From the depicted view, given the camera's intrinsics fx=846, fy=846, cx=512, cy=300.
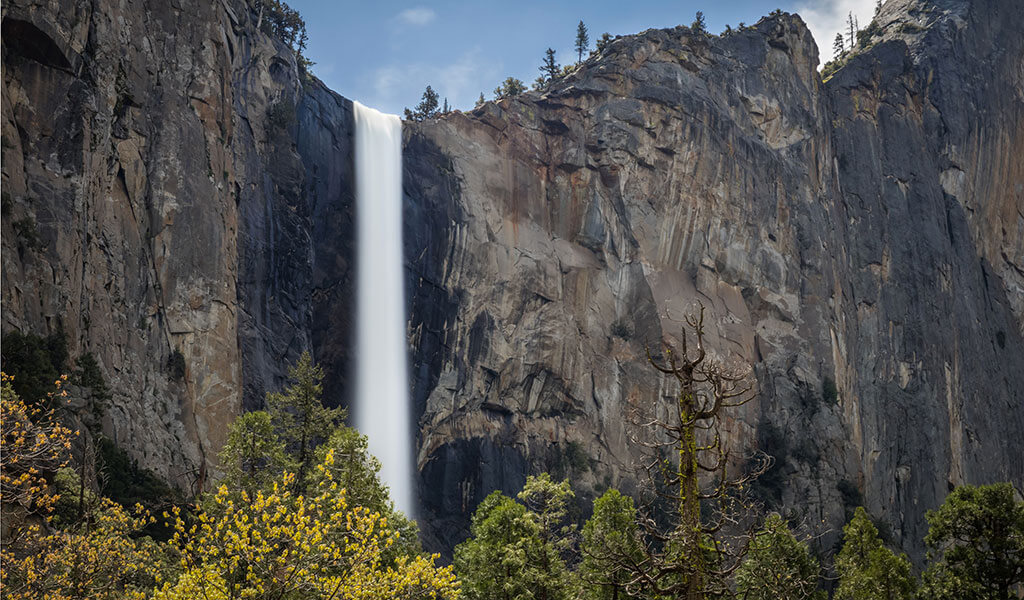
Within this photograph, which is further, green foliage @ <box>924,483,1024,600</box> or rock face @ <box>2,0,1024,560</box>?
rock face @ <box>2,0,1024,560</box>

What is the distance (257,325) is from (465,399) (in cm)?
1647

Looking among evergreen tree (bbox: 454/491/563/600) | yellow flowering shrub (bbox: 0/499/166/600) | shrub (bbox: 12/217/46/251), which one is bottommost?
evergreen tree (bbox: 454/491/563/600)

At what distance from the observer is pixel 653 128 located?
72062 millimetres

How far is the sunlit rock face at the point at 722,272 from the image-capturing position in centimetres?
6412

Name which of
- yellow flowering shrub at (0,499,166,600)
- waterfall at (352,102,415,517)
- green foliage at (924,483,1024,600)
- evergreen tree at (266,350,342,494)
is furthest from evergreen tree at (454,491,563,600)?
waterfall at (352,102,415,517)

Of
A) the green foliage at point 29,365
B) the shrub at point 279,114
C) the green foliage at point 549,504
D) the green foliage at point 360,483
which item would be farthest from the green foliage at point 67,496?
the shrub at point 279,114

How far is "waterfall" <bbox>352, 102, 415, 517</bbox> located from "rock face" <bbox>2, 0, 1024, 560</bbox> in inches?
44.1

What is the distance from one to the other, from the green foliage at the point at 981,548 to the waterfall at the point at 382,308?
3515 centimetres

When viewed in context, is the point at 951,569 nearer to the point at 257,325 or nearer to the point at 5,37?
the point at 257,325

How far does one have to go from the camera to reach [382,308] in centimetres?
6438

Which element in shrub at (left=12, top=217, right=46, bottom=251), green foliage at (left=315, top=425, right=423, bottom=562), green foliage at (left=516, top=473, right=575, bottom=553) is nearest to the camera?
green foliage at (left=315, top=425, right=423, bottom=562)

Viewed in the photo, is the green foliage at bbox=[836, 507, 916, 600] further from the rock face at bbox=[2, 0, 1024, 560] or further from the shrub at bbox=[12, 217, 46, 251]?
the shrub at bbox=[12, 217, 46, 251]

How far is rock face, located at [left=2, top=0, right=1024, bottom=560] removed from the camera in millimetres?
41344

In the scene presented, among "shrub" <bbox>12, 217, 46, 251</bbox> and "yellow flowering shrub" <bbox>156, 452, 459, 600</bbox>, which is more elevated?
"shrub" <bbox>12, 217, 46, 251</bbox>
